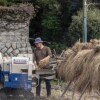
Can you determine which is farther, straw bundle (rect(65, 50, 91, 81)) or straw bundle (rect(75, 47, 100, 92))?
straw bundle (rect(65, 50, 91, 81))

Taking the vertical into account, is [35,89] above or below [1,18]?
below

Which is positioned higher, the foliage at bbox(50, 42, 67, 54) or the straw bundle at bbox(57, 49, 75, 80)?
the straw bundle at bbox(57, 49, 75, 80)

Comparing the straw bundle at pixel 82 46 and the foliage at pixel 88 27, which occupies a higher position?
the straw bundle at pixel 82 46

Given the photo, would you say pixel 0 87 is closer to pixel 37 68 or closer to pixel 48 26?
pixel 37 68

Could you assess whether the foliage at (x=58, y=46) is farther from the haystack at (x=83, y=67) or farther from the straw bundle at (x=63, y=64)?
the haystack at (x=83, y=67)

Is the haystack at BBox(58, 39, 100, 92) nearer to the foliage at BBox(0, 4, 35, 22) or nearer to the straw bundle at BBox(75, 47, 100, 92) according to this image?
the straw bundle at BBox(75, 47, 100, 92)

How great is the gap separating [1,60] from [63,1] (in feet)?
54.3

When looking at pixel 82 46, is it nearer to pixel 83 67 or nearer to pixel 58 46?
pixel 83 67

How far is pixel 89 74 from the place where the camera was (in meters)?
9.95

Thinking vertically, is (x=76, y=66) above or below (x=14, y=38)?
above

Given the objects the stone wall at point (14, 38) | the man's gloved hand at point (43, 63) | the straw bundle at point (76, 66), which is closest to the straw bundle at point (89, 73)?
the straw bundle at point (76, 66)

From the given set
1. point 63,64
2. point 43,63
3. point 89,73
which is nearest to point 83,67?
point 89,73

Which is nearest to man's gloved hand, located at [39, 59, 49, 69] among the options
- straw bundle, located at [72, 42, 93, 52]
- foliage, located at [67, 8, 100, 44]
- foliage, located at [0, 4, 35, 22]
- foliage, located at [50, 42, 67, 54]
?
straw bundle, located at [72, 42, 93, 52]

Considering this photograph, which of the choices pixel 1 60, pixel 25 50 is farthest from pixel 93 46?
pixel 25 50
